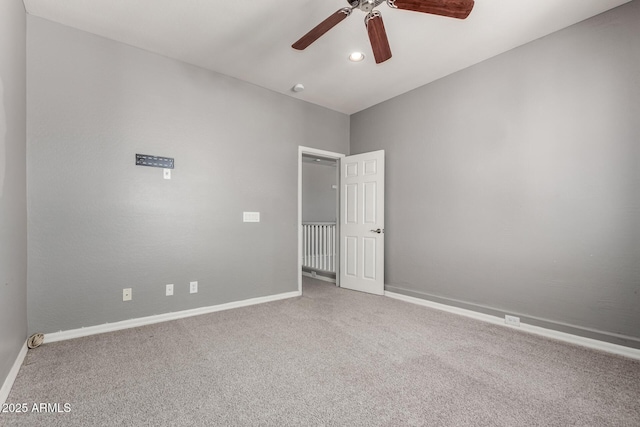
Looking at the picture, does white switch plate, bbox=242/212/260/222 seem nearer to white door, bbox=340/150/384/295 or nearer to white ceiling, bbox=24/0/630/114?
white door, bbox=340/150/384/295

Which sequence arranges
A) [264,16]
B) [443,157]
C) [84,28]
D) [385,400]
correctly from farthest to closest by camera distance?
[443,157], [84,28], [264,16], [385,400]

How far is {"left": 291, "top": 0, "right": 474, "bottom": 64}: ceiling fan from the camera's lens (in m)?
1.78

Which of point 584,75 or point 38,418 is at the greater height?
point 584,75

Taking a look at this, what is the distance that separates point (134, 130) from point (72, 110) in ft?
1.60

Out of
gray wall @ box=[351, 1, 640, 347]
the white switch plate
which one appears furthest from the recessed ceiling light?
the white switch plate

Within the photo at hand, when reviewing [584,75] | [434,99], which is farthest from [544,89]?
[434,99]

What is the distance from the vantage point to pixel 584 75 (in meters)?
2.61

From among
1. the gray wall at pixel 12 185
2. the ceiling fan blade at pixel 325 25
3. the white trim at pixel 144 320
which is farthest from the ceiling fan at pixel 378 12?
the white trim at pixel 144 320

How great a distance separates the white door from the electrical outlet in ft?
5.17

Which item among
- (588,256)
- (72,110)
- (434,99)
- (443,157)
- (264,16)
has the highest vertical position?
(264,16)

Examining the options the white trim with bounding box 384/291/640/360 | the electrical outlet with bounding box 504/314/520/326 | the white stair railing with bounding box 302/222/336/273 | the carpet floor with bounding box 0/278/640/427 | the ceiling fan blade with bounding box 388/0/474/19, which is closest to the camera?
the carpet floor with bounding box 0/278/640/427

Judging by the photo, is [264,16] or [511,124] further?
[511,124]

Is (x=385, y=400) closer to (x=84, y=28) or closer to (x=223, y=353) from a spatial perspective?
(x=223, y=353)

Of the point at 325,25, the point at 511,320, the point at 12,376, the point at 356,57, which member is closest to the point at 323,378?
the point at 12,376
